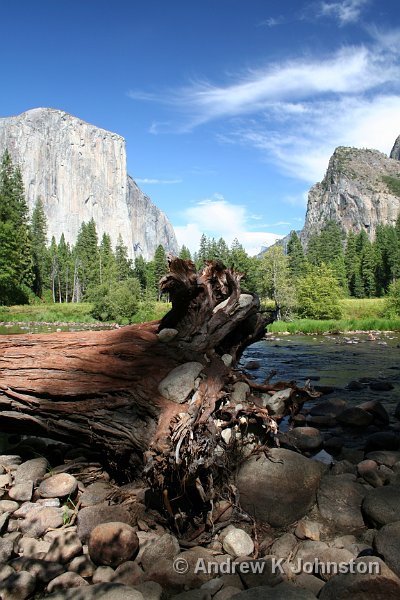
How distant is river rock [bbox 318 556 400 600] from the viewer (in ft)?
10.9

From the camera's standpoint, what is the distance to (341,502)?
513 centimetres

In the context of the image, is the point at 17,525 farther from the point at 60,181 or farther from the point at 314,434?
the point at 60,181

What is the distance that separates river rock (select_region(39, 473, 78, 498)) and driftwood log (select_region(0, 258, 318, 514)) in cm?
50

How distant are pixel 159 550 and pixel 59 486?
5.77 ft

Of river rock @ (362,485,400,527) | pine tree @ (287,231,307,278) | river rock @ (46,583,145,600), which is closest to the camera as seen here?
river rock @ (46,583,145,600)

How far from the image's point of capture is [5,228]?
59.5 meters

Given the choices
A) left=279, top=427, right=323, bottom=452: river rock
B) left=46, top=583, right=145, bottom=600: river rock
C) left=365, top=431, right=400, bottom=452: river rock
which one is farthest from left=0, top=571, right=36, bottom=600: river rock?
left=365, top=431, right=400, bottom=452: river rock

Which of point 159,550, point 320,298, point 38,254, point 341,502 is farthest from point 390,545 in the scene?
point 38,254

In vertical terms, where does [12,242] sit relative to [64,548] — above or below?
above

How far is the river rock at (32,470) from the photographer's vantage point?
18.4 ft

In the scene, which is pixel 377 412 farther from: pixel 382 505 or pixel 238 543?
pixel 238 543

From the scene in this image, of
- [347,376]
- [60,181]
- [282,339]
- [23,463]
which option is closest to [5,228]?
[282,339]

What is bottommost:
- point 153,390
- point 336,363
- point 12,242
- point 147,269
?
point 336,363

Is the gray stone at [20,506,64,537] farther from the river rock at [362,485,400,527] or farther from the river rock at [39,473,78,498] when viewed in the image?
the river rock at [362,485,400,527]
